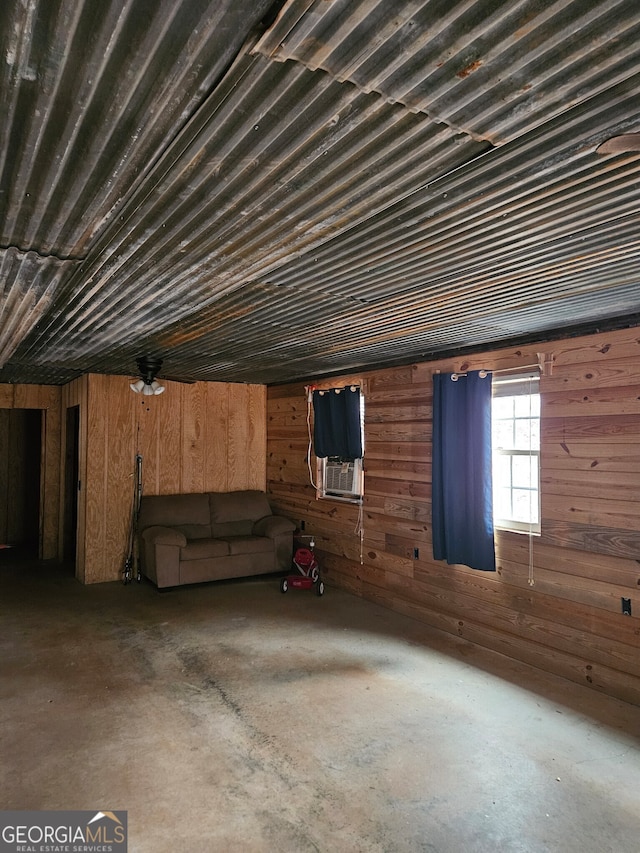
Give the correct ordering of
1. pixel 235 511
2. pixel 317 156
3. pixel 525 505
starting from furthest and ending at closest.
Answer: pixel 235 511 < pixel 525 505 < pixel 317 156

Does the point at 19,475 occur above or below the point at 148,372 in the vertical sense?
below

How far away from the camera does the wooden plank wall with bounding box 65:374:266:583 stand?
6078 mm

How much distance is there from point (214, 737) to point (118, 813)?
0.68 meters

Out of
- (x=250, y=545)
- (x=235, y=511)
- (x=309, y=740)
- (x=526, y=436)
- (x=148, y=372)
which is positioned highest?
(x=148, y=372)

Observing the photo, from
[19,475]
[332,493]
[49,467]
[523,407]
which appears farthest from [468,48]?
[19,475]

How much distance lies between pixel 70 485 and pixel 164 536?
2.16 metres

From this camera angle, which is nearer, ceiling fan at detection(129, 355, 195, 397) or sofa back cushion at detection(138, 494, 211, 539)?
ceiling fan at detection(129, 355, 195, 397)

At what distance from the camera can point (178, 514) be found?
625 centimetres

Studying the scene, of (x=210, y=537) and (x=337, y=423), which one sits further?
(x=210, y=537)

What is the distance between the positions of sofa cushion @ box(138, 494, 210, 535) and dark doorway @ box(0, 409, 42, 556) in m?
3.27

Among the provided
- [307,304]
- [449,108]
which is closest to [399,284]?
[307,304]

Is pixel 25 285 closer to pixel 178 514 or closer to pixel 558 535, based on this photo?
pixel 558 535

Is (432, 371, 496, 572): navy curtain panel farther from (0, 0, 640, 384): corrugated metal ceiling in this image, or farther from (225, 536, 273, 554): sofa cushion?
(225, 536, 273, 554): sofa cushion

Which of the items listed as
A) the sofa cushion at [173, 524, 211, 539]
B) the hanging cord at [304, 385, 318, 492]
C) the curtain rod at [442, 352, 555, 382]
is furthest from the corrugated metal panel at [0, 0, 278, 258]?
the sofa cushion at [173, 524, 211, 539]
